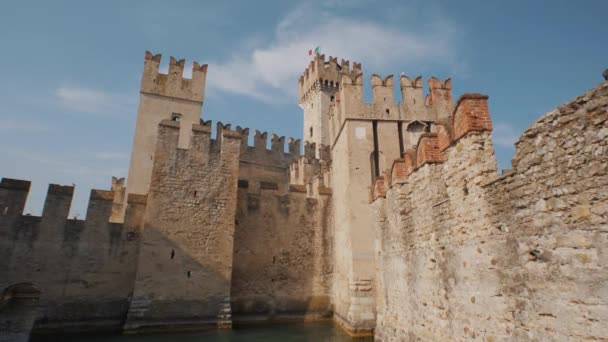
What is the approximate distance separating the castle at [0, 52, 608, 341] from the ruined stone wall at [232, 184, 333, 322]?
62mm

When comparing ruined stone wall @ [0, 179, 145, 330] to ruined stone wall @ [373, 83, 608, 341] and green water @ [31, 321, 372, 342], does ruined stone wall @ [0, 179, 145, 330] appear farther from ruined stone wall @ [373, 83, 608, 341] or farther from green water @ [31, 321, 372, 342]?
ruined stone wall @ [373, 83, 608, 341]

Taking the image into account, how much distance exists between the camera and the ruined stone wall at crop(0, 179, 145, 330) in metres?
11.4

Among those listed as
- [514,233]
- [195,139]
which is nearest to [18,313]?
[195,139]

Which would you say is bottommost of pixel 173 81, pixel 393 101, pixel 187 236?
pixel 187 236

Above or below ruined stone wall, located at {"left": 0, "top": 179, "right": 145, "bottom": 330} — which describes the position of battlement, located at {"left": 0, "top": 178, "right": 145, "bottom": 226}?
above

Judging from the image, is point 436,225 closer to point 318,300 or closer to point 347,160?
point 347,160

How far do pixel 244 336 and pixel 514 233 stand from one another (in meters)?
Result: 9.93

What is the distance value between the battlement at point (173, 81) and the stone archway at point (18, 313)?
1015 cm

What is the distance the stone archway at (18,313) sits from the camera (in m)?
10.1

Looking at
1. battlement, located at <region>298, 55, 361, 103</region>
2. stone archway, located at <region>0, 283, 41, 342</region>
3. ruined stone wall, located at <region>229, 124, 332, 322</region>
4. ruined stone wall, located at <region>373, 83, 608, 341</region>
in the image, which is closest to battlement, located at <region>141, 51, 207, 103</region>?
ruined stone wall, located at <region>229, 124, 332, 322</region>

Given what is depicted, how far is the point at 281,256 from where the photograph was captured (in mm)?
15078

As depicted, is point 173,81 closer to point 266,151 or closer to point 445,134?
point 266,151

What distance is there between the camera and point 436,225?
642 cm

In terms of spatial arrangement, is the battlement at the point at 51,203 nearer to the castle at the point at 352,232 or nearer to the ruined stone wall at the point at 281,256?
the castle at the point at 352,232
